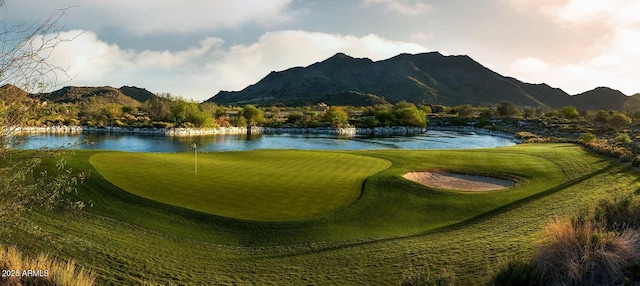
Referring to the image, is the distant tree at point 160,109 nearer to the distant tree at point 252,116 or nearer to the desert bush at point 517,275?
the distant tree at point 252,116

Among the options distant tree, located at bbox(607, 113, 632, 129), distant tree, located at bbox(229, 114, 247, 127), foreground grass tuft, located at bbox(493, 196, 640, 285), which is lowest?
foreground grass tuft, located at bbox(493, 196, 640, 285)

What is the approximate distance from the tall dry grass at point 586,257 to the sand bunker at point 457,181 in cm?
1193

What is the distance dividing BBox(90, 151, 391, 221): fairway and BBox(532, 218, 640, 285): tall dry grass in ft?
27.8

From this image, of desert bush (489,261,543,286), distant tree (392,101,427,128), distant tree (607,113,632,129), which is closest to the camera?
desert bush (489,261,543,286)

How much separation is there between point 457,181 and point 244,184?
38.1ft

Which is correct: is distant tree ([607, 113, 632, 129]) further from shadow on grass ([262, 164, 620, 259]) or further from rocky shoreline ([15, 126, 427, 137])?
shadow on grass ([262, 164, 620, 259])

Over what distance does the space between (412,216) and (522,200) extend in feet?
17.5

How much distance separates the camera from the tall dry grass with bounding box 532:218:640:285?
6367mm

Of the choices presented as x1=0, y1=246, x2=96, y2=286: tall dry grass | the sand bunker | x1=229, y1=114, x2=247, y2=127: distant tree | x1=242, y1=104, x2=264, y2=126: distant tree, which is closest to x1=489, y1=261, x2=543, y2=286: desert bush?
x1=0, y1=246, x2=96, y2=286: tall dry grass

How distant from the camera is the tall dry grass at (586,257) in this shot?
637 cm

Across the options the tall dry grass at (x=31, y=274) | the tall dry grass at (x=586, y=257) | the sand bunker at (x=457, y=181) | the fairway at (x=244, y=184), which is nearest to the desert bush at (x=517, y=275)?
the tall dry grass at (x=586, y=257)

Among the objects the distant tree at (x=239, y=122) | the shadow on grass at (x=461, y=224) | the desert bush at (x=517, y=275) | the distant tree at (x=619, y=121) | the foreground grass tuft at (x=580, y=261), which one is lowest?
the shadow on grass at (x=461, y=224)

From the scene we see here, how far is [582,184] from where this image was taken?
18.9 m

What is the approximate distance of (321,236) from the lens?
12570 millimetres
